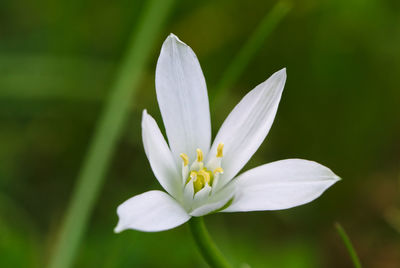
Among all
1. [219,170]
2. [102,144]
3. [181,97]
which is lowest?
[219,170]

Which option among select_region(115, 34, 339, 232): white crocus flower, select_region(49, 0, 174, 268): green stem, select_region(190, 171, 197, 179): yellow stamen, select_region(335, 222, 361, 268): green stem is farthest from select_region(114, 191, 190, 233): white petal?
select_region(49, 0, 174, 268): green stem

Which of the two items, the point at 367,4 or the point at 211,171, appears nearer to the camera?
the point at 211,171

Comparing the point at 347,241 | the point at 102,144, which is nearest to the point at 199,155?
the point at 347,241

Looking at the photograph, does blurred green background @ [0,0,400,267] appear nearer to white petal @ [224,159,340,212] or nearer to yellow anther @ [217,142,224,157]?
yellow anther @ [217,142,224,157]

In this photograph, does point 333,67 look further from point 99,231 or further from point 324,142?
point 99,231

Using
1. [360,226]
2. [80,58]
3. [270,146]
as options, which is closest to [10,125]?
[80,58]

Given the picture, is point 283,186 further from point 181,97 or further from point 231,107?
point 231,107

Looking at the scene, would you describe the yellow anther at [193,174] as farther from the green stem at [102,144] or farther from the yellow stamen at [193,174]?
the green stem at [102,144]
